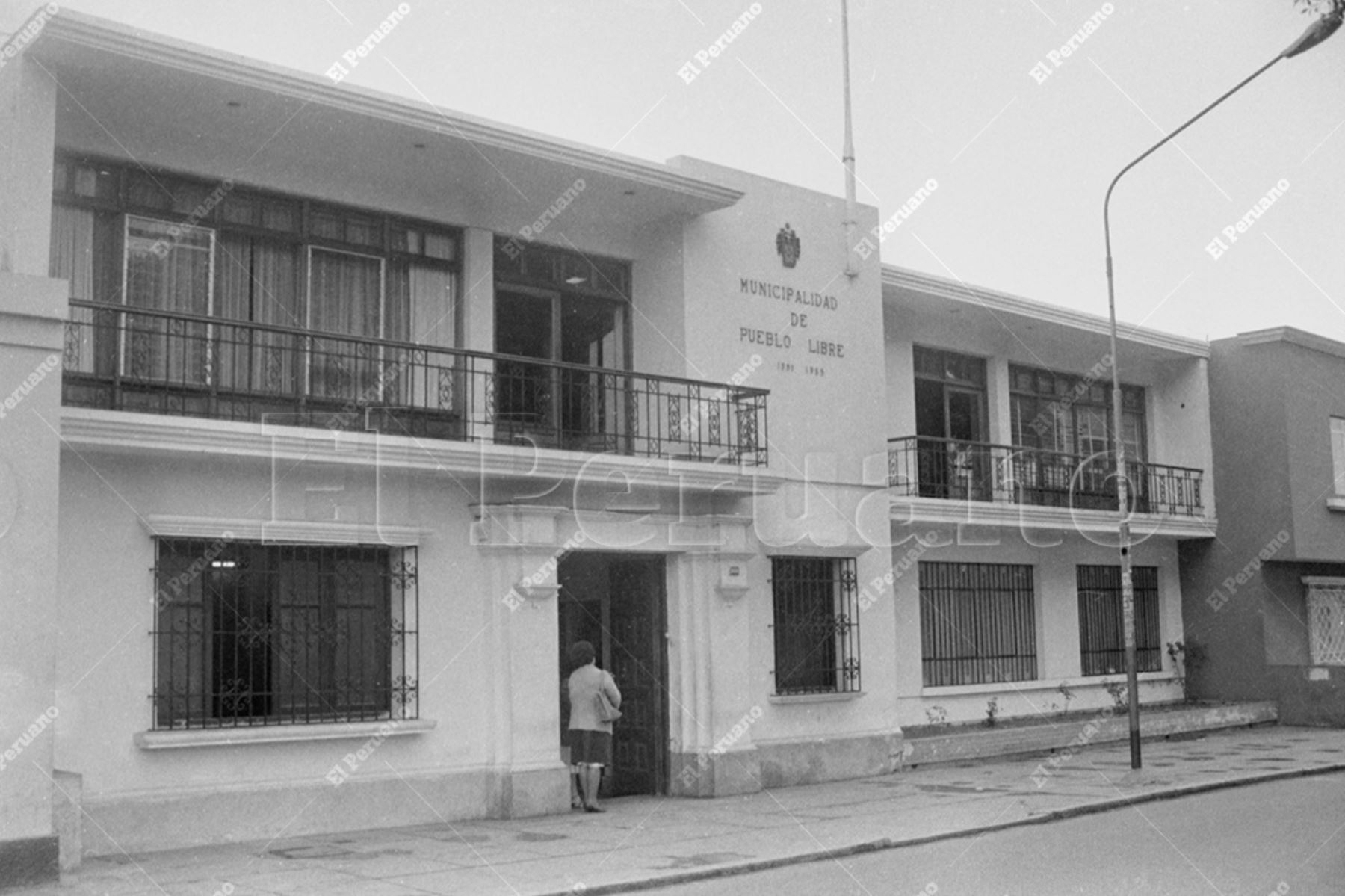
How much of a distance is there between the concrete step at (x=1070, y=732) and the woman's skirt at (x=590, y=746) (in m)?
5.02

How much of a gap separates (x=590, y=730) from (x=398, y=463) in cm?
345

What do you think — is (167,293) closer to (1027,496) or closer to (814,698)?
(814,698)

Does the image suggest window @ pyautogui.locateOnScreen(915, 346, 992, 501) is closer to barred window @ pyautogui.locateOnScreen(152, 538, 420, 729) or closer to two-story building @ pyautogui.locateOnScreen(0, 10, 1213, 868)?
two-story building @ pyautogui.locateOnScreen(0, 10, 1213, 868)

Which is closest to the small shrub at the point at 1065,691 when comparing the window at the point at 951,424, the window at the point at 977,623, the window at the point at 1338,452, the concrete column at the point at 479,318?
the window at the point at 977,623

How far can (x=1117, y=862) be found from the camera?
1120 centimetres

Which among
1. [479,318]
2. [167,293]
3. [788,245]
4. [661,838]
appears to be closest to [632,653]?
[661,838]

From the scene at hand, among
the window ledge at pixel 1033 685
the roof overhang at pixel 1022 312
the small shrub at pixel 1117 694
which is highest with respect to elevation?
the roof overhang at pixel 1022 312

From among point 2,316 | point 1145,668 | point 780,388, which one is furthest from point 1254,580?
point 2,316

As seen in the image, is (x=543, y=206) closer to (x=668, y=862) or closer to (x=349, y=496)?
(x=349, y=496)

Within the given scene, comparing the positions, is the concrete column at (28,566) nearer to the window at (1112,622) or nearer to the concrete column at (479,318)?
the concrete column at (479,318)

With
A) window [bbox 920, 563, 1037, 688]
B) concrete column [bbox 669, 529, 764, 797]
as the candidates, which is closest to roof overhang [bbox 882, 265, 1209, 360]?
window [bbox 920, 563, 1037, 688]

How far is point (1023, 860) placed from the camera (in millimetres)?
11508

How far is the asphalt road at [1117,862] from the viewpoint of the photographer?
33.0 ft

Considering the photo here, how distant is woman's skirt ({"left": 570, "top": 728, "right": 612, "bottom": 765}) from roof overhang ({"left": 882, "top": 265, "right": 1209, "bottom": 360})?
7626mm
